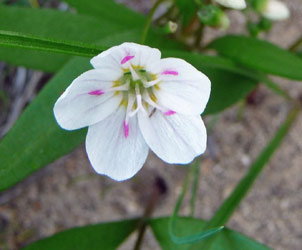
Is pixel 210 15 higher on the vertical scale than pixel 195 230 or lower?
higher

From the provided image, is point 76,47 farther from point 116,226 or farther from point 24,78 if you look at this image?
point 24,78

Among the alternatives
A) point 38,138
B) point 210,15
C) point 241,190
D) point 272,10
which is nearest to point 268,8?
point 272,10

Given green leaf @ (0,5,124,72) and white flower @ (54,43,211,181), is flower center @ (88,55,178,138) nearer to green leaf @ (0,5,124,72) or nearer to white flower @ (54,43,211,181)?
white flower @ (54,43,211,181)

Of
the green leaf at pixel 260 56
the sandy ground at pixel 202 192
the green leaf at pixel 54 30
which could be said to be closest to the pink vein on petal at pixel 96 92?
the green leaf at pixel 54 30

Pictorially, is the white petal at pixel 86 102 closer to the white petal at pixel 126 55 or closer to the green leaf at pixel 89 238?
the white petal at pixel 126 55

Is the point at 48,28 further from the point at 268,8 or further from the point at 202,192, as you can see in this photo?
the point at 202,192

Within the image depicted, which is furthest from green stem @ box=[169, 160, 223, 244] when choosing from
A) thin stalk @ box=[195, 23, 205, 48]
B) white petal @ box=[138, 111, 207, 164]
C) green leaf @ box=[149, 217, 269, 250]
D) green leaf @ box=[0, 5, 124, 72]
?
green leaf @ box=[0, 5, 124, 72]

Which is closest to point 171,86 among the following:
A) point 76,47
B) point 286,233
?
point 76,47
